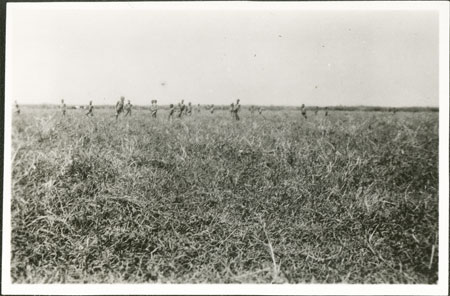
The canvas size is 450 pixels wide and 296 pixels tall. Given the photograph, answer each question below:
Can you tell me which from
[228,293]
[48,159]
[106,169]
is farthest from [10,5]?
[228,293]

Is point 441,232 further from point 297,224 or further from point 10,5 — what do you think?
point 10,5

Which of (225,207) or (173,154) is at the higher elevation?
(173,154)

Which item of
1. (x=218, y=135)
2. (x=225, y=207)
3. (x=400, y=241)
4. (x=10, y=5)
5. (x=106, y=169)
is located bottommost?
(x=400, y=241)

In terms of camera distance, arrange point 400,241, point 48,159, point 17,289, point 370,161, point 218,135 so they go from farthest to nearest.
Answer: point 218,135
point 370,161
point 48,159
point 400,241
point 17,289

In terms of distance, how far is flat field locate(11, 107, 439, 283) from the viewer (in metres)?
3.00

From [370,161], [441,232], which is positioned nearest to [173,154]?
[370,161]

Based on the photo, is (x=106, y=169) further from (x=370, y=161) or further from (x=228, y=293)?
(x=370, y=161)

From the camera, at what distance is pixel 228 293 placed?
115 inches

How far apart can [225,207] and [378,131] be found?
3.36 meters

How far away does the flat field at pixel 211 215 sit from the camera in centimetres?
300

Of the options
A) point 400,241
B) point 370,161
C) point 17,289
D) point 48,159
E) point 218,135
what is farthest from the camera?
point 218,135

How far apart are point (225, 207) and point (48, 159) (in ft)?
5.87

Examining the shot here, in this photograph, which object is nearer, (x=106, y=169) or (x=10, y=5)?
(x=10, y=5)

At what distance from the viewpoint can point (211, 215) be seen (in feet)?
11.0
